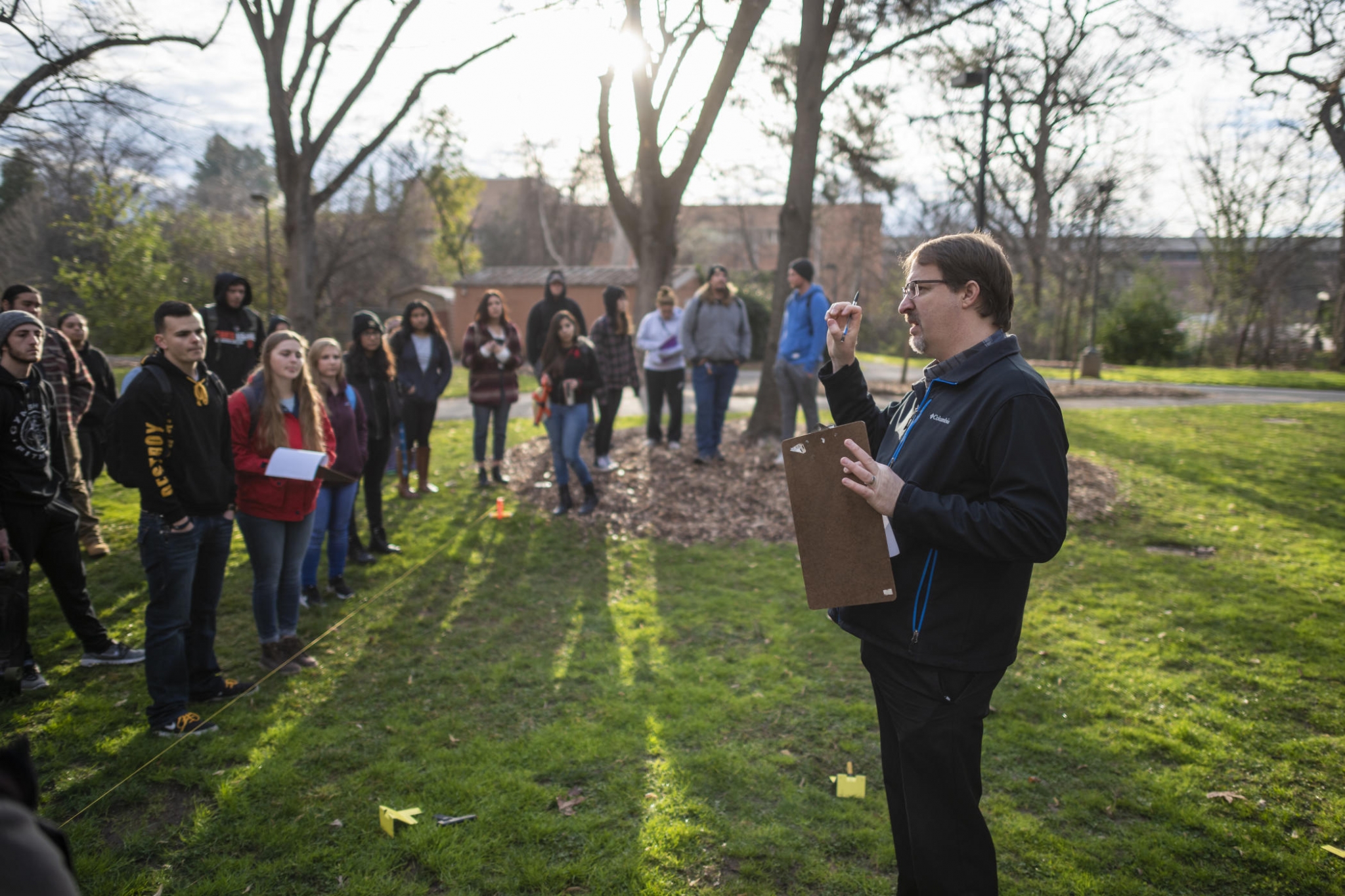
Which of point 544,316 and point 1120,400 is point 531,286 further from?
point 544,316

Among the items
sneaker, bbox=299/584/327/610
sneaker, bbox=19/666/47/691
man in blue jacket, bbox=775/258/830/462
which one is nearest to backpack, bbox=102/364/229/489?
sneaker, bbox=19/666/47/691

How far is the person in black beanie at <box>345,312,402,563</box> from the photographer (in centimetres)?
669

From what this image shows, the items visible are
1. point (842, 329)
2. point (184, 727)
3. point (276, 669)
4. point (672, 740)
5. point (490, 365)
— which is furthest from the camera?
point (490, 365)

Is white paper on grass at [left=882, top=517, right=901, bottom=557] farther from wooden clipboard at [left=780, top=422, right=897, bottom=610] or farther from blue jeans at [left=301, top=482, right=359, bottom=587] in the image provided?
blue jeans at [left=301, top=482, right=359, bottom=587]

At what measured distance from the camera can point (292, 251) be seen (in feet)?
39.0

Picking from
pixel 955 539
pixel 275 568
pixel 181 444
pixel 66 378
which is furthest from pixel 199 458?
pixel 955 539

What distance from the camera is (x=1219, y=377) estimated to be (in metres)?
23.0

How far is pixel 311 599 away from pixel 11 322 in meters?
2.68

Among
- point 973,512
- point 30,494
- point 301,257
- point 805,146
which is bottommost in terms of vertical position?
point 30,494

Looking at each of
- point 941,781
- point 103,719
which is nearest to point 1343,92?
point 941,781

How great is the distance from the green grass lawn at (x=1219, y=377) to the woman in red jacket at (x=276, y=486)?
20165 millimetres

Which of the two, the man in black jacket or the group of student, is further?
the group of student

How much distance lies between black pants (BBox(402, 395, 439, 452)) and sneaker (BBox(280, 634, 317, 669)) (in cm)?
334

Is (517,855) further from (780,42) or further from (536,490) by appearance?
(780,42)
